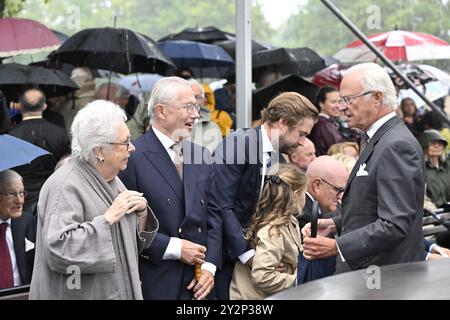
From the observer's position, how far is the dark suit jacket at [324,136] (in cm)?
883

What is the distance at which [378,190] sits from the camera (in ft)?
14.6

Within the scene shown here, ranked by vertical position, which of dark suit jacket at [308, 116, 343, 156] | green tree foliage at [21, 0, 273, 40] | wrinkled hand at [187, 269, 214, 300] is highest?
green tree foliage at [21, 0, 273, 40]

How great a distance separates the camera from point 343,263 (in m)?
4.75

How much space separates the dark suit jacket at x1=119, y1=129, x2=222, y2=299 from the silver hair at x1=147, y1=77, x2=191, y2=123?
191 millimetres

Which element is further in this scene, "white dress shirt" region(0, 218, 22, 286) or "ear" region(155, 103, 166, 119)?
"white dress shirt" region(0, 218, 22, 286)

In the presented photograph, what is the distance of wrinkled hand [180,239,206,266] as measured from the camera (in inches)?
196

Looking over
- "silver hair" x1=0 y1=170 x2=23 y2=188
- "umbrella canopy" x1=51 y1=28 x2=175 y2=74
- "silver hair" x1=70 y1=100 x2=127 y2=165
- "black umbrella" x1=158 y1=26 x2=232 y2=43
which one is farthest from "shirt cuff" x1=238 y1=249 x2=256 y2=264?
"black umbrella" x1=158 y1=26 x2=232 y2=43

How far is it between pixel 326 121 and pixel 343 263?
438 cm

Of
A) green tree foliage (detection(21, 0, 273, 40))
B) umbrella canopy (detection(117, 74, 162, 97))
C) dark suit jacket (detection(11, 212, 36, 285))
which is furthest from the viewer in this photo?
green tree foliage (detection(21, 0, 273, 40))

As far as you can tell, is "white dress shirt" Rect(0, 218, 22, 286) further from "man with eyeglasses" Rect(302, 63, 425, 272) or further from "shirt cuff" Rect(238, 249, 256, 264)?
"man with eyeglasses" Rect(302, 63, 425, 272)

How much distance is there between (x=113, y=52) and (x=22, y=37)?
4.34 feet

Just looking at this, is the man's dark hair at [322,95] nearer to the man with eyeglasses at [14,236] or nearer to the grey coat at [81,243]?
the man with eyeglasses at [14,236]
